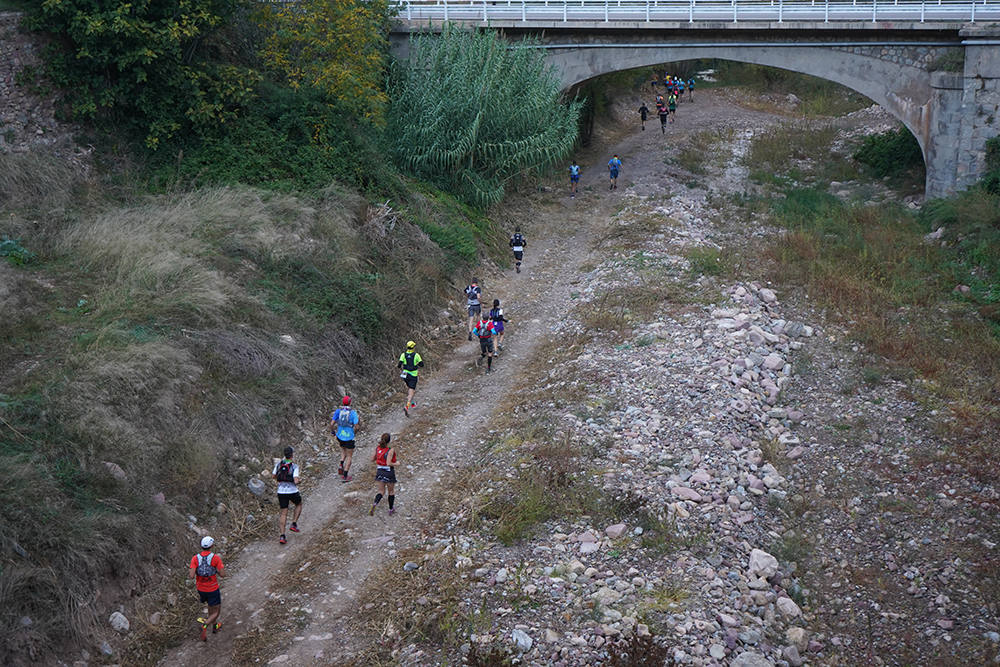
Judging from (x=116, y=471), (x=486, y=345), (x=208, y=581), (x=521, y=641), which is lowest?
(x=521, y=641)

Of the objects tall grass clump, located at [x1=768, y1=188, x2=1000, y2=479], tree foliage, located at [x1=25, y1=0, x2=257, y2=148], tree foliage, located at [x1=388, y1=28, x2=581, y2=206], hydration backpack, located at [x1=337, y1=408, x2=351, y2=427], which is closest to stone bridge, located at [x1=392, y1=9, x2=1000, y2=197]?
tall grass clump, located at [x1=768, y1=188, x2=1000, y2=479]

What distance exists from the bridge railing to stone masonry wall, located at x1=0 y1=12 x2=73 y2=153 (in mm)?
12070

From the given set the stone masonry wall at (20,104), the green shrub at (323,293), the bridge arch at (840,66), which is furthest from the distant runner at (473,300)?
the bridge arch at (840,66)

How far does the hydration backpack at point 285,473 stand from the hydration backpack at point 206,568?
1.94m

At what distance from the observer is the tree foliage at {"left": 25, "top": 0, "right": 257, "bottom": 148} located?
1962cm

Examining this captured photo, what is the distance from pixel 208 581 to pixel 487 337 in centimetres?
843

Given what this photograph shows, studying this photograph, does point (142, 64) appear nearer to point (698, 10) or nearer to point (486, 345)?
point (486, 345)

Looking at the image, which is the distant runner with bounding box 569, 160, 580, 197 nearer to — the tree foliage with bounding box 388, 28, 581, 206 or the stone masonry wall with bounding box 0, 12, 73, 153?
the tree foliage with bounding box 388, 28, 581, 206

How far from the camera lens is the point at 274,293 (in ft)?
57.2

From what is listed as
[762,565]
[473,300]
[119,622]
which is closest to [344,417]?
[119,622]

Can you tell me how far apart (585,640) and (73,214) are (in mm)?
14206

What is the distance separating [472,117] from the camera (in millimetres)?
25406

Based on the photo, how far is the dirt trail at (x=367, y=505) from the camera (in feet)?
36.0

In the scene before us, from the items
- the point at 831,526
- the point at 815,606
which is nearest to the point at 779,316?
the point at 831,526
